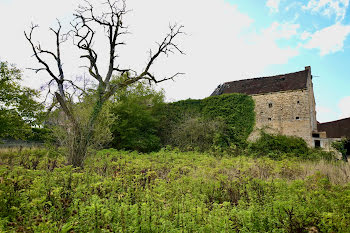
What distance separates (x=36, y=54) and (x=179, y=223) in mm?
11170

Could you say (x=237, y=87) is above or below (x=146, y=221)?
above

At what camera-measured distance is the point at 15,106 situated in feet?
37.9

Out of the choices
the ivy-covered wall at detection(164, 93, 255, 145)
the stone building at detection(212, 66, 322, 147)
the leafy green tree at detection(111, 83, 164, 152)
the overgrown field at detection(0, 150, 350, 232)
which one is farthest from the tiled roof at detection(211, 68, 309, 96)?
the overgrown field at detection(0, 150, 350, 232)

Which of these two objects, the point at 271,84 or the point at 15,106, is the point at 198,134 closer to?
the point at 271,84

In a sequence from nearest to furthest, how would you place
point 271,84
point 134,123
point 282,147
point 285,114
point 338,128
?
point 282,147
point 134,123
point 285,114
point 271,84
point 338,128

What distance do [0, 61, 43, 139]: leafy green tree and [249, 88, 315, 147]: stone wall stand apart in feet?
50.4

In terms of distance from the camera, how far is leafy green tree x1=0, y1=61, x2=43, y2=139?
35.6ft

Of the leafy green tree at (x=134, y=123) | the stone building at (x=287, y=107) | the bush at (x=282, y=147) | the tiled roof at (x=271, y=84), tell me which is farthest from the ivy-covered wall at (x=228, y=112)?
the leafy green tree at (x=134, y=123)

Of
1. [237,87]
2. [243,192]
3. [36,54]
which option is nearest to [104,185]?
[243,192]

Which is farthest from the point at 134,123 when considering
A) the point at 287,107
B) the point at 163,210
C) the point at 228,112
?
the point at 163,210

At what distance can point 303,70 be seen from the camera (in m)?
18.6

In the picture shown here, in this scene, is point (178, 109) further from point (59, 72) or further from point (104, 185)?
point (104, 185)

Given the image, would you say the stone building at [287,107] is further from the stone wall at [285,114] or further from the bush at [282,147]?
the bush at [282,147]

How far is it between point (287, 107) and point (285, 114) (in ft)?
2.02
